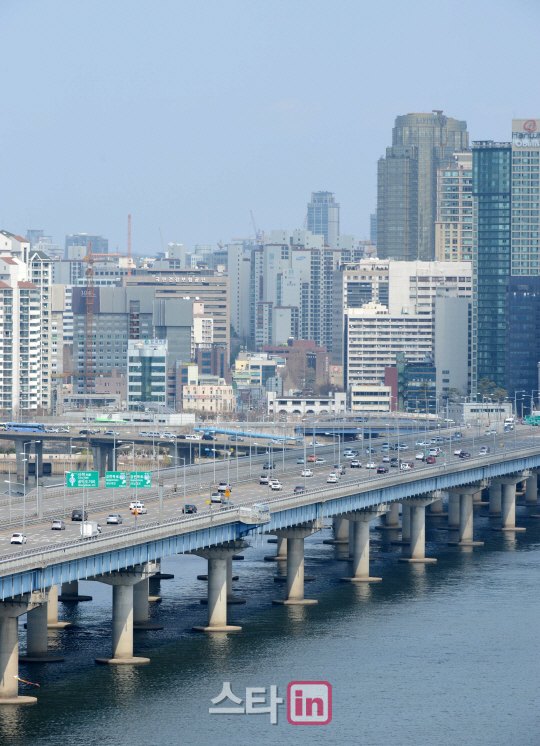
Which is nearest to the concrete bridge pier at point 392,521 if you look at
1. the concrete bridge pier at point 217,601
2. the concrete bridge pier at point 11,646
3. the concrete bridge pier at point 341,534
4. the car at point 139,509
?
the concrete bridge pier at point 341,534

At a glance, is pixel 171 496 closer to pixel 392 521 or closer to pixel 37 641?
pixel 37 641

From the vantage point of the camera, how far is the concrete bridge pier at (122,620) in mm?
110188

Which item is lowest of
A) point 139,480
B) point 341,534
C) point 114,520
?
point 341,534

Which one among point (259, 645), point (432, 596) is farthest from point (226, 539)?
point (432, 596)

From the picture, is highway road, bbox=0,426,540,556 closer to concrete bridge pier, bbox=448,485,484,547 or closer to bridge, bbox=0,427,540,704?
bridge, bbox=0,427,540,704

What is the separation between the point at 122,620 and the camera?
110 m

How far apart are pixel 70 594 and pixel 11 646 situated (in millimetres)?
35920

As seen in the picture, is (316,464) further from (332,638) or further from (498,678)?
(498,678)

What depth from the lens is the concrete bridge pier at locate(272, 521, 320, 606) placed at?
135500 millimetres

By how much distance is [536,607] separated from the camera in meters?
134

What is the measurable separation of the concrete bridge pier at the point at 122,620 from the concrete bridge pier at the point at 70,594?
23150 mm

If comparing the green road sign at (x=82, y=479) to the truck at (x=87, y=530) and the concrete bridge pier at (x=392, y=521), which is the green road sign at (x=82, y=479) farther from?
the concrete bridge pier at (x=392, y=521)

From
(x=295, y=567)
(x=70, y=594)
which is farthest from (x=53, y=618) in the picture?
(x=295, y=567)

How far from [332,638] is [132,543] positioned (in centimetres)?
1804
